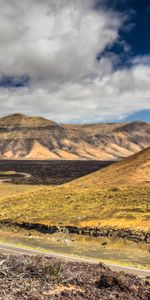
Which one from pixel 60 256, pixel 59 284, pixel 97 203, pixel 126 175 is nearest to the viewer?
pixel 59 284

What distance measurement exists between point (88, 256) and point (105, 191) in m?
28.0

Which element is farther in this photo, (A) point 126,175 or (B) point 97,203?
(A) point 126,175

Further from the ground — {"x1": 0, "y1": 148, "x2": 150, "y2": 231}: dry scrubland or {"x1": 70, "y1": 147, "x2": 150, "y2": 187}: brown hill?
{"x1": 70, "y1": 147, "x2": 150, "y2": 187}: brown hill

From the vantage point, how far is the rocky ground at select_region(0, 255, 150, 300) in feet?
52.5

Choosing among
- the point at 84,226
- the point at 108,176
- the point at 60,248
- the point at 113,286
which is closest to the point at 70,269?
the point at 113,286

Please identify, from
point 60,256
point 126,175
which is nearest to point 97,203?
point 126,175

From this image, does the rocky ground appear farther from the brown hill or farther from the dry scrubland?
the brown hill

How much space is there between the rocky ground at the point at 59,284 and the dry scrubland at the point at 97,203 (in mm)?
21926

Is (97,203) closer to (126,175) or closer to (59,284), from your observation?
(126,175)

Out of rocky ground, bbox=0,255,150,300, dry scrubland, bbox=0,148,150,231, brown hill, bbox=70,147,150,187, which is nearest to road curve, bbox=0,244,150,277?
rocky ground, bbox=0,255,150,300

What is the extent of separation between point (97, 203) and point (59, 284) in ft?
118

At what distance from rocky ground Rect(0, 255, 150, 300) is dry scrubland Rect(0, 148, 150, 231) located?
2193 centimetres

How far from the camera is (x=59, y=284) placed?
58.4 ft

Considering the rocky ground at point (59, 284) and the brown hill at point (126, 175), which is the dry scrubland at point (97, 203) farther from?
the rocky ground at point (59, 284)
